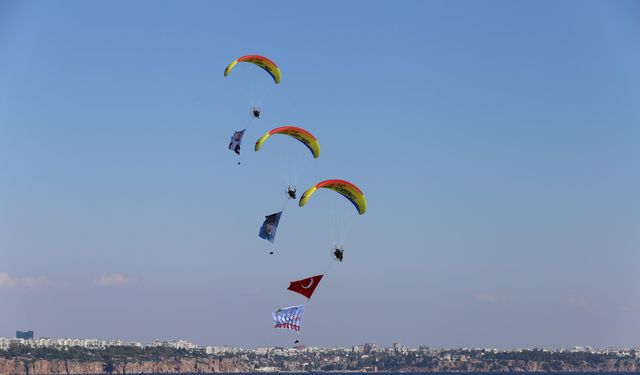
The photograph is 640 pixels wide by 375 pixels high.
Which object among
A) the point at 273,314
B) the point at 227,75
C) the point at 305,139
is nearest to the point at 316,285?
the point at 273,314

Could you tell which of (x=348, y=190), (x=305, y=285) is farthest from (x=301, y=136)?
(x=305, y=285)

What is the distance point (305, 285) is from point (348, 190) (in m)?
4.93

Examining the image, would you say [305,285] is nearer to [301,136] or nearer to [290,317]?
[290,317]

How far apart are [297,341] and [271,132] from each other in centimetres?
984

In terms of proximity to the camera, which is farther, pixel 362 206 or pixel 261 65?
pixel 261 65

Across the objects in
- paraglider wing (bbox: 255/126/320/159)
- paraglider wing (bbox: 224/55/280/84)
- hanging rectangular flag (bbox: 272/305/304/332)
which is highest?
paraglider wing (bbox: 224/55/280/84)

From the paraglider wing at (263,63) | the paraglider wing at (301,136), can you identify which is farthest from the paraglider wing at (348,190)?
the paraglider wing at (263,63)

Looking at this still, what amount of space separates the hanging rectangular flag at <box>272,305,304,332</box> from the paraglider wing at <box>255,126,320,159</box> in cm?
724

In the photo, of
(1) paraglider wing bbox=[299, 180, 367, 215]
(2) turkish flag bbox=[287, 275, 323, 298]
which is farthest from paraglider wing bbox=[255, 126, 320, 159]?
(2) turkish flag bbox=[287, 275, 323, 298]

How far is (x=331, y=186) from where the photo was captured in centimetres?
5050

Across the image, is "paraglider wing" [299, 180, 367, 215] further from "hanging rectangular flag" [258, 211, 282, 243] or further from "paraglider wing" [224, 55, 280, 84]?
"paraglider wing" [224, 55, 280, 84]

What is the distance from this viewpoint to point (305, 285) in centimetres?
5181

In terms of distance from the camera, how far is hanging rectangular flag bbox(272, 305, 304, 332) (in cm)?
5200

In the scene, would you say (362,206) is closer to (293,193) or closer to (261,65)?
(293,193)
